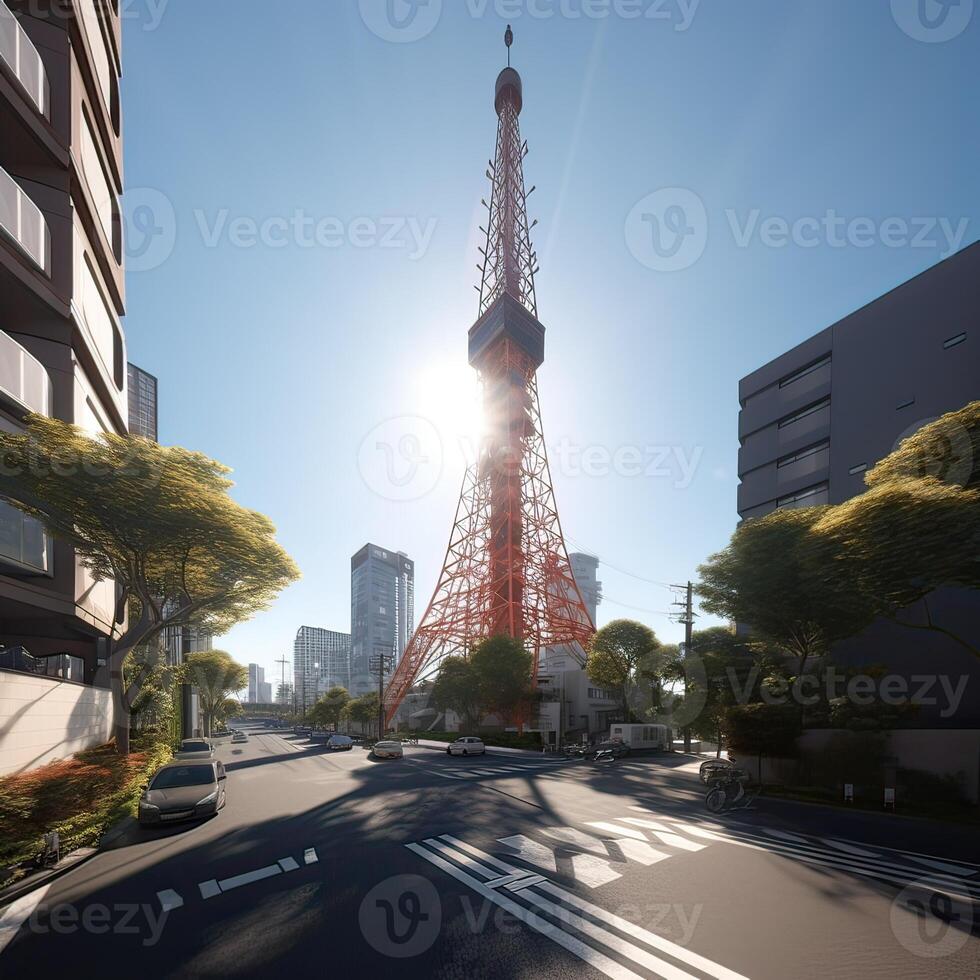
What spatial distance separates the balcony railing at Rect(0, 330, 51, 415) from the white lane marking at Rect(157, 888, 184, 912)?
1352 cm

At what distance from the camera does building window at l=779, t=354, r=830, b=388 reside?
30203mm

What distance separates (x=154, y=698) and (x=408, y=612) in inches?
6556

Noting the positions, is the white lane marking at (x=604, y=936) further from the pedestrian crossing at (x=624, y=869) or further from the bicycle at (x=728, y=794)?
the bicycle at (x=728, y=794)

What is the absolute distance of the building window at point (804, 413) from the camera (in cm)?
2980

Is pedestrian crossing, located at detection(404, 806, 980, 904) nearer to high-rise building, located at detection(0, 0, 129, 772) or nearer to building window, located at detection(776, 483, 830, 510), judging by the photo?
high-rise building, located at detection(0, 0, 129, 772)

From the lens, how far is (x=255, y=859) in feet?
30.9

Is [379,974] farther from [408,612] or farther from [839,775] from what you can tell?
[408,612]

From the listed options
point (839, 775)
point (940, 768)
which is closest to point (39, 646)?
point (839, 775)

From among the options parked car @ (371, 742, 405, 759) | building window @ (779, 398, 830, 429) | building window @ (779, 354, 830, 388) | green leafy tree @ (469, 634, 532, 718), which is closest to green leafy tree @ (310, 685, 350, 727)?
green leafy tree @ (469, 634, 532, 718)

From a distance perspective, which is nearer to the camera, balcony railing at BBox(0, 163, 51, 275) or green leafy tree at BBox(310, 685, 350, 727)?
balcony railing at BBox(0, 163, 51, 275)

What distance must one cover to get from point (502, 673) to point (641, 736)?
37.5 feet

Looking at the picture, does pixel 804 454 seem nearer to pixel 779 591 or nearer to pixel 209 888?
pixel 779 591

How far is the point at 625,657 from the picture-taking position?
42.8 metres

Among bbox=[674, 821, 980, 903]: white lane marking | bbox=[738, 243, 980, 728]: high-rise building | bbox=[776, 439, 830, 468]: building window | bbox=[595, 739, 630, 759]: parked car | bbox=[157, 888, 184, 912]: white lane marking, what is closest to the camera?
bbox=[157, 888, 184, 912]: white lane marking
